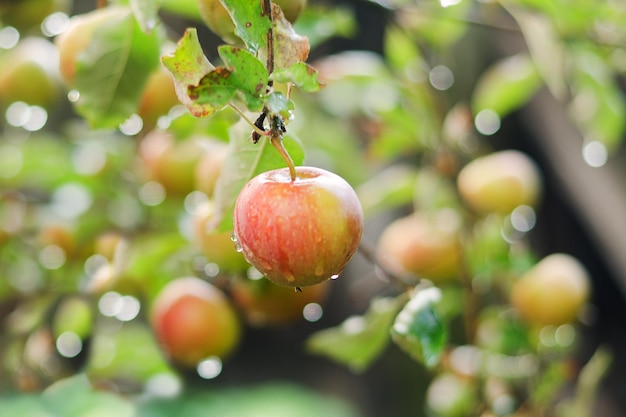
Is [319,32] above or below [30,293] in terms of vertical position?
above

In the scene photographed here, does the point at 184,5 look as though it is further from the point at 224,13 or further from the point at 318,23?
the point at 224,13

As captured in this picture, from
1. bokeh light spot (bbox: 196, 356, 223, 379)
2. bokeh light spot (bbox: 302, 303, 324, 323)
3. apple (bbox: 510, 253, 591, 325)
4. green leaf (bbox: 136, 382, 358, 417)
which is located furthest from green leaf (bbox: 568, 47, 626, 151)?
green leaf (bbox: 136, 382, 358, 417)

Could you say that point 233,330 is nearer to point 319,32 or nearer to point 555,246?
point 319,32

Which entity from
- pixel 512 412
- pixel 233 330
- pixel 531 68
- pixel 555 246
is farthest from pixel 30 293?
pixel 555 246

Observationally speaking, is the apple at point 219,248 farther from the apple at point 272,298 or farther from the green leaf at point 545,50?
the green leaf at point 545,50

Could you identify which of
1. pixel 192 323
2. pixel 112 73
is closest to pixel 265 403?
pixel 192 323

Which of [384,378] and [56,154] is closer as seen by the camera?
[56,154]

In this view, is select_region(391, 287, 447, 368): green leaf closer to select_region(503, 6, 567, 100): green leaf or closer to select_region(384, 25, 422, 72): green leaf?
select_region(503, 6, 567, 100): green leaf
